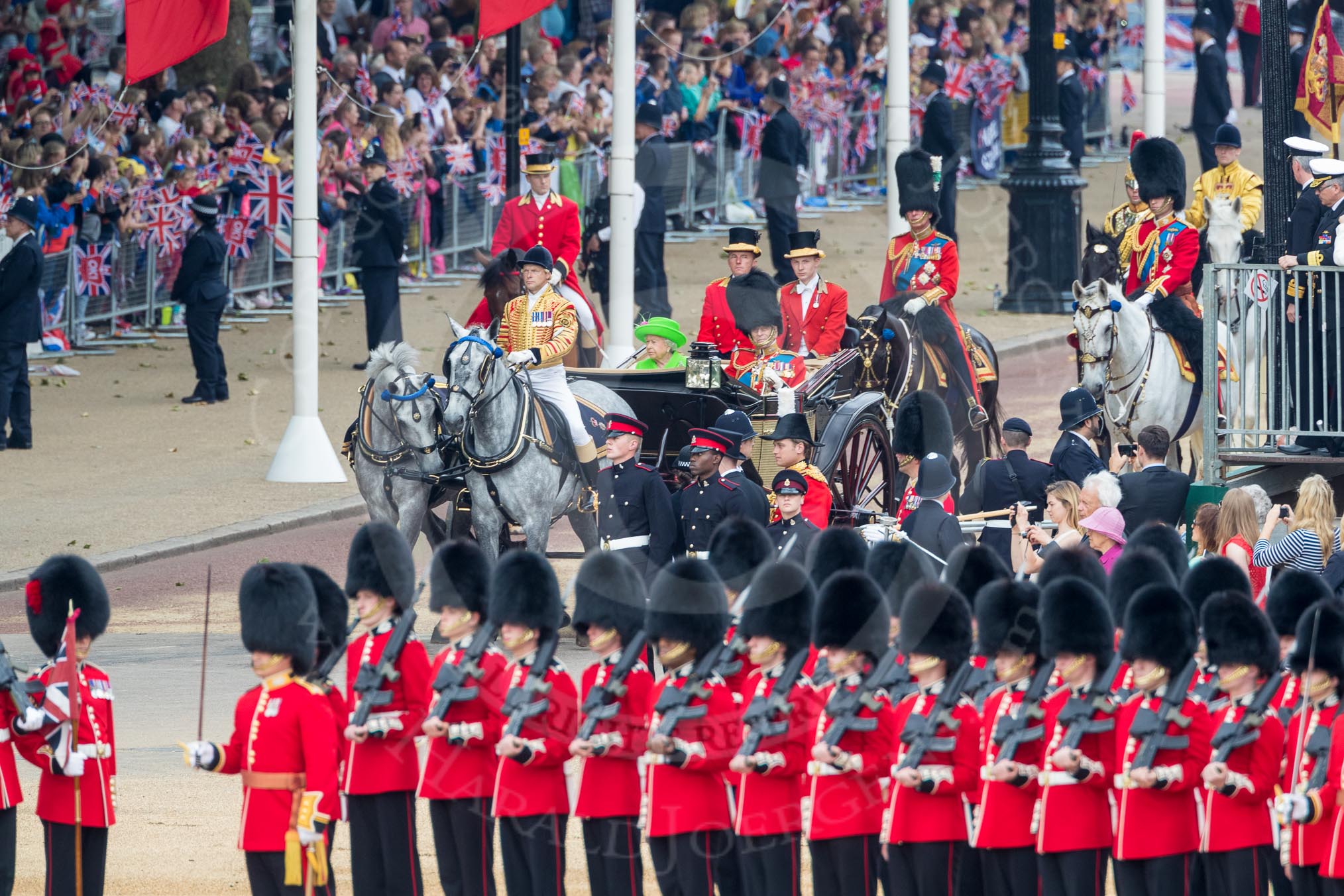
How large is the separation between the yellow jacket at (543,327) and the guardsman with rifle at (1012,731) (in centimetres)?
567

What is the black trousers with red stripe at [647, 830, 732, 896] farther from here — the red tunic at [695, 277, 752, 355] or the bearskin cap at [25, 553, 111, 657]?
the red tunic at [695, 277, 752, 355]

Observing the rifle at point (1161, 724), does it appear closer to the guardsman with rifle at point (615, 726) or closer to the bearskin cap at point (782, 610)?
the bearskin cap at point (782, 610)

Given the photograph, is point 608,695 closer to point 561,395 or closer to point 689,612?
point 689,612

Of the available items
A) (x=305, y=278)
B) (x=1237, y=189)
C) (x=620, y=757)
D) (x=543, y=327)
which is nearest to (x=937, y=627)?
(x=620, y=757)

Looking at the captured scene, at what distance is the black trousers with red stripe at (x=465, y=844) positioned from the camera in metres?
9.08

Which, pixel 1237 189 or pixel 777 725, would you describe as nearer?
A: pixel 777 725

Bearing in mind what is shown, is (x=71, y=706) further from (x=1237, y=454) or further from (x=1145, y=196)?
(x=1145, y=196)

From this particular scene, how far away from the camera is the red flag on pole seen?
1739cm

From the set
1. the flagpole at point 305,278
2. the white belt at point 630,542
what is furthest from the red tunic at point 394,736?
the flagpole at point 305,278

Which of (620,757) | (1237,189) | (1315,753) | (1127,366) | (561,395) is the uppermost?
(1237,189)

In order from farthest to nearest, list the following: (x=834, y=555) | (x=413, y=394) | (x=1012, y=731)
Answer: (x=413, y=394)
(x=834, y=555)
(x=1012, y=731)

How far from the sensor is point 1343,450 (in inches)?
536

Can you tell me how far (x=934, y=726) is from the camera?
8484 millimetres

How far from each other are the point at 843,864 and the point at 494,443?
519 centimetres
